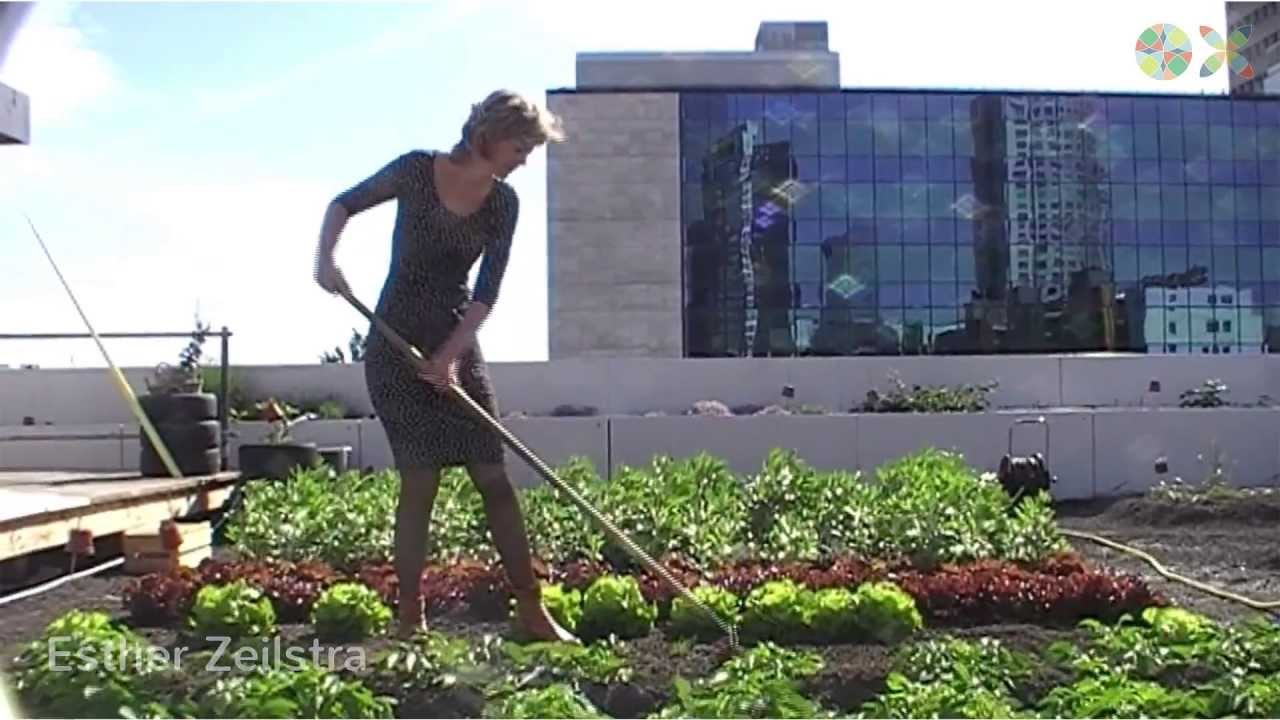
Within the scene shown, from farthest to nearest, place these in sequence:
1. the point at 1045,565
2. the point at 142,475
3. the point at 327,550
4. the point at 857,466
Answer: the point at 857,466
the point at 142,475
the point at 327,550
the point at 1045,565

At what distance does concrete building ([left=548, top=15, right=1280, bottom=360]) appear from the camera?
4894 centimetres

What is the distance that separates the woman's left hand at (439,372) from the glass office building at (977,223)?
4416 centimetres

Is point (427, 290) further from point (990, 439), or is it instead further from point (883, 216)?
Answer: point (883, 216)

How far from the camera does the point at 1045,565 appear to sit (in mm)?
6168

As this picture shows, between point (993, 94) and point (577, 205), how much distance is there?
558 inches

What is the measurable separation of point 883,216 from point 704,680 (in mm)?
47471

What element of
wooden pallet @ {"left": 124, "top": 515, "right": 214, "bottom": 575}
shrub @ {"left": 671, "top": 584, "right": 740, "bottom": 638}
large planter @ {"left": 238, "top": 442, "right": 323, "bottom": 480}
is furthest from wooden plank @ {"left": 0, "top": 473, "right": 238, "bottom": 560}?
shrub @ {"left": 671, "top": 584, "right": 740, "bottom": 638}

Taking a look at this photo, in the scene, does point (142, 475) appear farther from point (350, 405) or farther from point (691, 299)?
point (691, 299)

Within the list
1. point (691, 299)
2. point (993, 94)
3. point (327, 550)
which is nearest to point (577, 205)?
point (691, 299)

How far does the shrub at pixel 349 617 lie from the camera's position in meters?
4.73

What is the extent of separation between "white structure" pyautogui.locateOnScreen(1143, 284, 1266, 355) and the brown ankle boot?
49.9 m

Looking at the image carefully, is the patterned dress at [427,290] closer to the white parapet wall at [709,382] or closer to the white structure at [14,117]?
the white structure at [14,117]

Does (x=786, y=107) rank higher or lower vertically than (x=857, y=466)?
higher

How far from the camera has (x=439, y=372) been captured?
3.85 m
